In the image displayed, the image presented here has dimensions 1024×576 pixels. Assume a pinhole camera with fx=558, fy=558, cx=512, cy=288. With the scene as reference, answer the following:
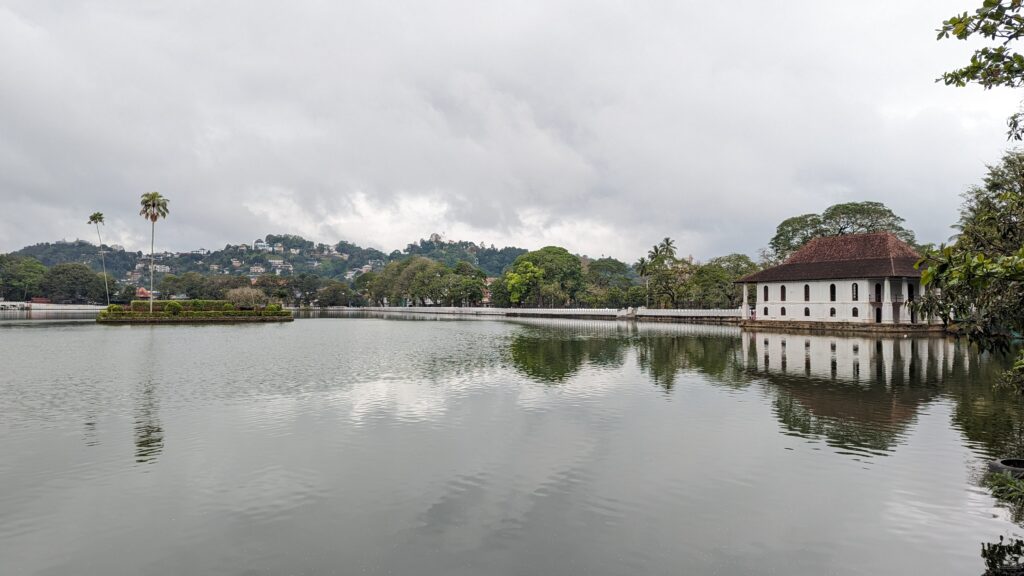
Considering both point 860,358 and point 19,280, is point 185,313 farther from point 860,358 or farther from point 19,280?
point 19,280

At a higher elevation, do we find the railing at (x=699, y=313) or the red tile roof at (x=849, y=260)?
the red tile roof at (x=849, y=260)

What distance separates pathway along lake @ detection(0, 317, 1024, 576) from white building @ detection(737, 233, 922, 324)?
3473cm

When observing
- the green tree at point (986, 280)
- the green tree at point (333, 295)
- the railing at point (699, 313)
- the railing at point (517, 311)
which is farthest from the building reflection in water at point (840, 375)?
the green tree at point (333, 295)

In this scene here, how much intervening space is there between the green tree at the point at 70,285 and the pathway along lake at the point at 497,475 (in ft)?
513

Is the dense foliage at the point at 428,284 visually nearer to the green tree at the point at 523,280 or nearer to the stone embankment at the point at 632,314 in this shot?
the stone embankment at the point at 632,314

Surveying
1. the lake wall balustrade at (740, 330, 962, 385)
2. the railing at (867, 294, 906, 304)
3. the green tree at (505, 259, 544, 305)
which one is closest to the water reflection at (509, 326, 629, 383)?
the lake wall balustrade at (740, 330, 962, 385)

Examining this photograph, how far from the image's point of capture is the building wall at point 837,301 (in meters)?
51.8

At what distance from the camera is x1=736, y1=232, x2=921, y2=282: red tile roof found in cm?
5209

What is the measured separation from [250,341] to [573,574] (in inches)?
1516

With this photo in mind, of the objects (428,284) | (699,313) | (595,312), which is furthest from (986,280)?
(428,284)

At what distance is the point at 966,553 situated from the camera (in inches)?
286

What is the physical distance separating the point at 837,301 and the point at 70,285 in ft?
565

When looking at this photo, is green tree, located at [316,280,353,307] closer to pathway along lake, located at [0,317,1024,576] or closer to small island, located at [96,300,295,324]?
small island, located at [96,300,295,324]

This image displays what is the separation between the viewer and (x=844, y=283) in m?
54.0
